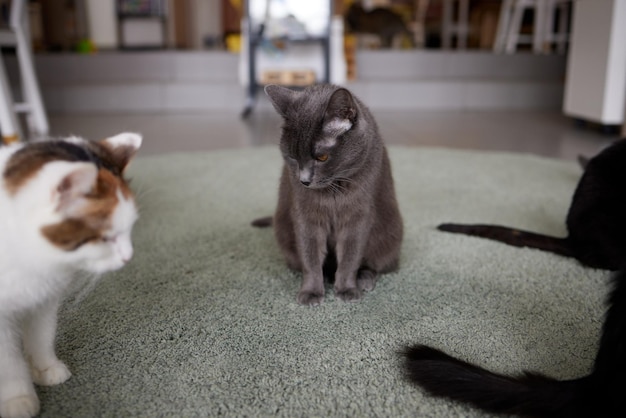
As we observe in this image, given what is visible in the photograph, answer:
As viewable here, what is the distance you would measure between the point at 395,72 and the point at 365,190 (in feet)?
13.9

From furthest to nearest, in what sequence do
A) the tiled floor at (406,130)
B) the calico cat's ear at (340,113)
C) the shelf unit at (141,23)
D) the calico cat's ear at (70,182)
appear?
the shelf unit at (141,23) < the tiled floor at (406,130) < the calico cat's ear at (340,113) < the calico cat's ear at (70,182)

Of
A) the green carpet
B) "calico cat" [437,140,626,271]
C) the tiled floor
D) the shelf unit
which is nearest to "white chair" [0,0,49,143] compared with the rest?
the tiled floor

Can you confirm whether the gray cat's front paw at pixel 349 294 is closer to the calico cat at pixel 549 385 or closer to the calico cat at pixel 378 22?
the calico cat at pixel 549 385

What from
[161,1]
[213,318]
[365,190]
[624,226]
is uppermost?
[161,1]

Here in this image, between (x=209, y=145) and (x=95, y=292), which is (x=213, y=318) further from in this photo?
(x=209, y=145)

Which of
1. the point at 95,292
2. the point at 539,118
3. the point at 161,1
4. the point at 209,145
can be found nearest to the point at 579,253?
the point at 95,292

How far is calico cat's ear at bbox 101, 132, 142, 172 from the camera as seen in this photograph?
0.75 meters

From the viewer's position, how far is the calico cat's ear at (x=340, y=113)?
92 cm

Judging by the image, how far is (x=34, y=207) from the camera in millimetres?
629

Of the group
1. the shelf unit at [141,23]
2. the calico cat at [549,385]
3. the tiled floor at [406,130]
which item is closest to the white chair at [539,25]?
the tiled floor at [406,130]

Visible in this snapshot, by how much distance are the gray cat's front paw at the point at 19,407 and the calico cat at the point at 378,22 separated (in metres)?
5.54

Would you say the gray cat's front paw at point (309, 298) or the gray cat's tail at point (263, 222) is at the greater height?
the gray cat's tail at point (263, 222)

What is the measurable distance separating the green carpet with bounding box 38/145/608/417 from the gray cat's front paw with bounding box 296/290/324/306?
2 centimetres

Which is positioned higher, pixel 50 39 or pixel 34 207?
pixel 50 39
